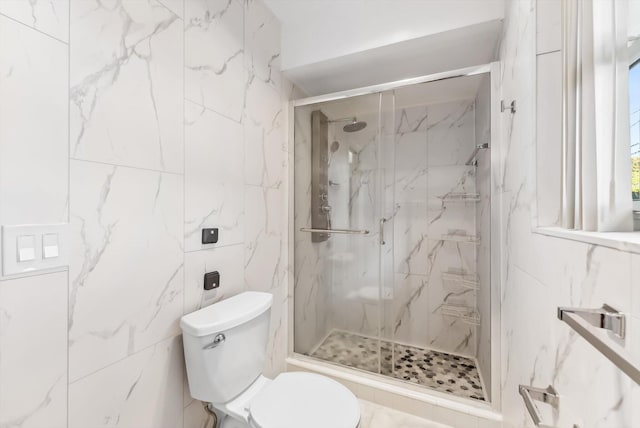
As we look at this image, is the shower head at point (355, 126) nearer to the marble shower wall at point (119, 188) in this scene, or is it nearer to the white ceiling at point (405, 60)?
the white ceiling at point (405, 60)

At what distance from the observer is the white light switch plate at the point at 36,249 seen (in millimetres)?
667

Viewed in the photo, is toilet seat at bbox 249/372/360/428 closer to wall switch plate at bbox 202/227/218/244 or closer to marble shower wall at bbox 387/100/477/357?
wall switch plate at bbox 202/227/218/244

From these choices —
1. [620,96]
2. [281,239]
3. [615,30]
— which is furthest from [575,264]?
[281,239]

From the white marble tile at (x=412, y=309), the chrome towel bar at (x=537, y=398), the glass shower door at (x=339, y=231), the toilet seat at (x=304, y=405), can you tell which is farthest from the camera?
the white marble tile at (x=412, y=309)

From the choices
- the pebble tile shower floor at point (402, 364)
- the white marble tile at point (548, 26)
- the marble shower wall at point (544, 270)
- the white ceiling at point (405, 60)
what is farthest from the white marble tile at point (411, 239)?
the white marble tile at point (548, 26)

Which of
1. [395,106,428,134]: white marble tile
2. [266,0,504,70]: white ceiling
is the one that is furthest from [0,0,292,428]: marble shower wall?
[395,106,428,134]: white marble tile

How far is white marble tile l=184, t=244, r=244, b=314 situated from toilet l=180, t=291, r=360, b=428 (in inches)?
2.8

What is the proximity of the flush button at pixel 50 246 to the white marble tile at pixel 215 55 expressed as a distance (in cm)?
71

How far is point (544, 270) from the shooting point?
0.78 metres

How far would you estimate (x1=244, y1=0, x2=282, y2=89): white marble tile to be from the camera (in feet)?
4.88

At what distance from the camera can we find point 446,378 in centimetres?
181

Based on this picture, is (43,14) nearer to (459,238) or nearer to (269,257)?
(269,257)

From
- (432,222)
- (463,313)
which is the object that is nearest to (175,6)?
(432,222)

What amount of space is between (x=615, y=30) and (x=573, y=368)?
0.76 metres
